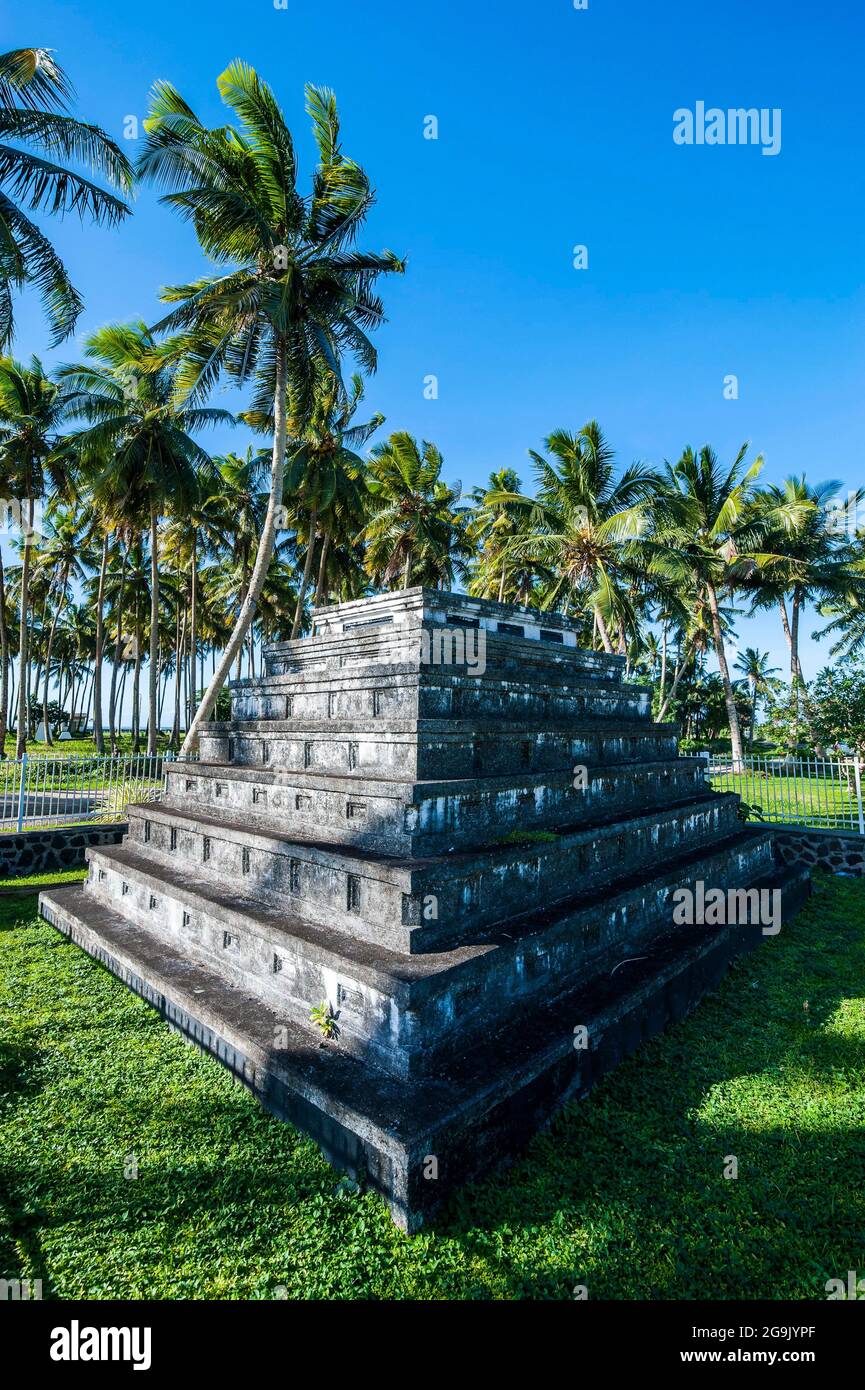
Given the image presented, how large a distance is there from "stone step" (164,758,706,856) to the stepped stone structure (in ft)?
0.07

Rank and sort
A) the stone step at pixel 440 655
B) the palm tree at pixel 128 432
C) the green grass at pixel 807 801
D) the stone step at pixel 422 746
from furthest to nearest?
the palm tree at pixel 128 432 → the green grass at pixel 807 801 → the stone step at pixel 440 655 → the stone step at pixel 422 746

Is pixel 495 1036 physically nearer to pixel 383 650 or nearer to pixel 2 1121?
pixel 2 1121

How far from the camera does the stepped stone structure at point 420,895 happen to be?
332cm

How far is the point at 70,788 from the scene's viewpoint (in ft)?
33.9

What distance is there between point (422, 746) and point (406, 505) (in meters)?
18.9

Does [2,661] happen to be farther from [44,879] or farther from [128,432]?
[44,879]

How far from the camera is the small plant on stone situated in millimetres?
3676

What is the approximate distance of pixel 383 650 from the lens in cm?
700

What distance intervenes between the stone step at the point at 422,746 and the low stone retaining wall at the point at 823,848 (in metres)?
4.20

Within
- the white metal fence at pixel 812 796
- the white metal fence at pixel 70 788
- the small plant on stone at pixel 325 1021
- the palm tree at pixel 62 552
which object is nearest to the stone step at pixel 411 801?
the small plant on stone at pixel 325 1021

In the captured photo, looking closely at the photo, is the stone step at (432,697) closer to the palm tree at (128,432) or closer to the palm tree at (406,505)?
the palm tree at (128,432)

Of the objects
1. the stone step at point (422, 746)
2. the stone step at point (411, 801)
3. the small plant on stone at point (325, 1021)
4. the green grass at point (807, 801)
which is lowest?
the small plant on stone at point (325, 1021)
